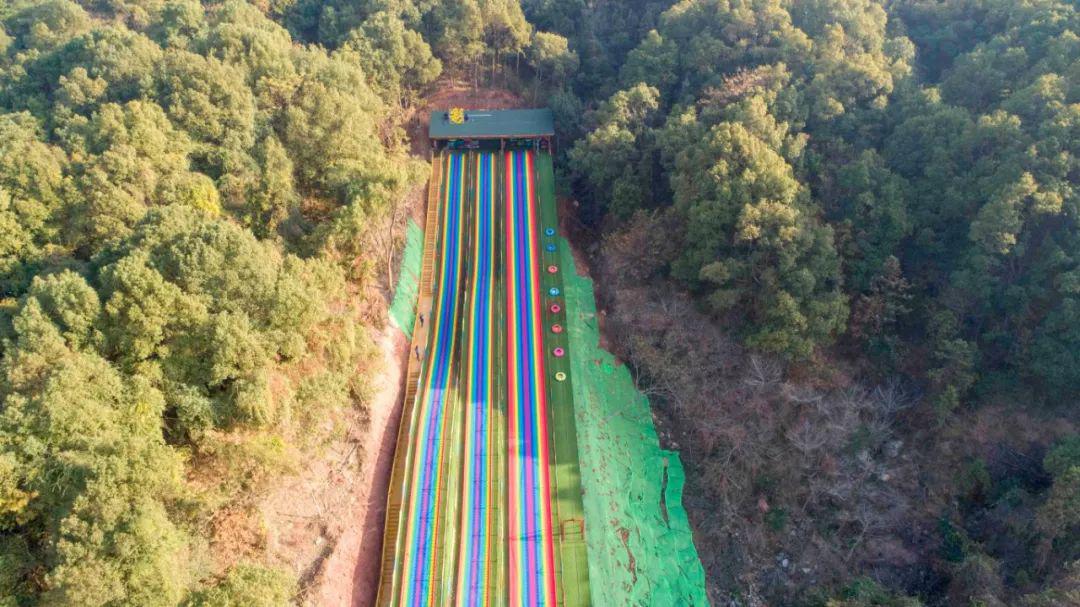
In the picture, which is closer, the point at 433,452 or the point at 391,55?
the point at 433,452

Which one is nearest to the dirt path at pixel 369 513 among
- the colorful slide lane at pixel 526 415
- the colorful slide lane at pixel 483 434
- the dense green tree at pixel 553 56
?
the colorful slide lane at pixel 483 434

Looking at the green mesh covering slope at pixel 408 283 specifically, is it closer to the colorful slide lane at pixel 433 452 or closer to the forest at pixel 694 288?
the forest at pixel 694 288

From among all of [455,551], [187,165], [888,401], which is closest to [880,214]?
[888,401]

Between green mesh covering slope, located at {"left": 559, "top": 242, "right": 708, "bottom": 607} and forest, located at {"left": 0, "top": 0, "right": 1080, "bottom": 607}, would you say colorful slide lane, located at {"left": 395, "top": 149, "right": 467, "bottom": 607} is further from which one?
green mesh covering slope, located at {"left": 559, "top": 242, "right": 708, "bottom": 607}

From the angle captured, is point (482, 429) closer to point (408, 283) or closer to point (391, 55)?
point (408, 283)

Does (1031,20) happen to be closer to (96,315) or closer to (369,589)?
(369,589)

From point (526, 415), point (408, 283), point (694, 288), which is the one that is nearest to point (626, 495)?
point (526, 415)

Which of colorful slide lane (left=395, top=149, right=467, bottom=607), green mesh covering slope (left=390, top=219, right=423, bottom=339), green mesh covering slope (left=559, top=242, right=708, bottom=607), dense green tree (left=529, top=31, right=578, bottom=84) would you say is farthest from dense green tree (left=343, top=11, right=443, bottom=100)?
green mesh covering slope (left=559, top=242, right=708, bottom=607)

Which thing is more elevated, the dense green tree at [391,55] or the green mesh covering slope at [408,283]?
the dense green tree at [391,55]
